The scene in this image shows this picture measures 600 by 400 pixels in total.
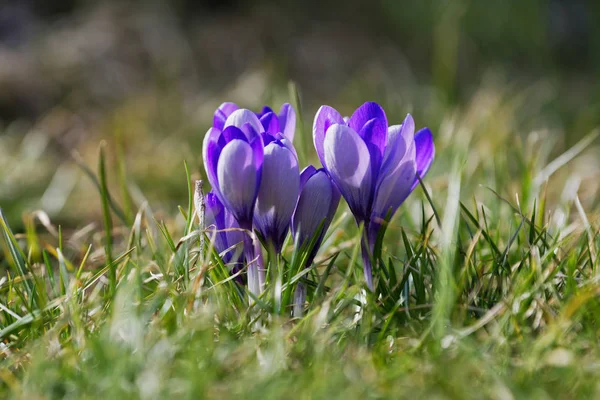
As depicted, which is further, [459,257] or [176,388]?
[459,257]

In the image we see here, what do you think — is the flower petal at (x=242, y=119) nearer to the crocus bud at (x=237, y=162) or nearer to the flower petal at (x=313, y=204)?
the crocus bud at (x=237, y=162)

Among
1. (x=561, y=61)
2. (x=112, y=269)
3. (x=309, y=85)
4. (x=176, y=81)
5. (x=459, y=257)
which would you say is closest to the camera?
(x=112, y=269)

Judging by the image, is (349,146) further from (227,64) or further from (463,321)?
(227,64)

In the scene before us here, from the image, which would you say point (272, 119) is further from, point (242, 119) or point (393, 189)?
point (393, 189)

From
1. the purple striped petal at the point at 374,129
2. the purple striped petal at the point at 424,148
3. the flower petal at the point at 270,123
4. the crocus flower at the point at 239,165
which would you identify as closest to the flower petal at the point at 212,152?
the crocus flower at the point at 239,165

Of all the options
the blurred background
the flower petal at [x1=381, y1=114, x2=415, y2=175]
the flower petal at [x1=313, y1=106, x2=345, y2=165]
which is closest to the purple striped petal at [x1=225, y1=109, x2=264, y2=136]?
the flower petal at [x1=313, y1=106, x2=345, y2=165]

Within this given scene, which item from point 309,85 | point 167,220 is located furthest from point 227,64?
point 167,220

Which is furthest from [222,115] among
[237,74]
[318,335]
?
[237,74]
